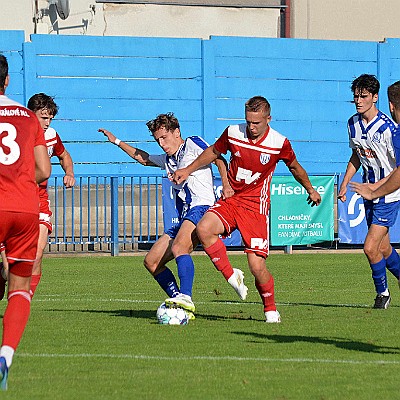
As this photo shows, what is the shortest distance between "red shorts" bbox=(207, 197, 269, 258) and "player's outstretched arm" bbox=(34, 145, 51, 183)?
3459 millimetres

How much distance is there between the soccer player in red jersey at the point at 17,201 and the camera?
7402 mm

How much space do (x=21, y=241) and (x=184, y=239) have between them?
156 inches

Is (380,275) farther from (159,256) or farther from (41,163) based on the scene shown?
(41,163)

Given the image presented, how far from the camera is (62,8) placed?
30141 millimetres

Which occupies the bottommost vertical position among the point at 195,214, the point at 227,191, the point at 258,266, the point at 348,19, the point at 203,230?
the point at 258,266

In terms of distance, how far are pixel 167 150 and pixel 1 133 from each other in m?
4.38

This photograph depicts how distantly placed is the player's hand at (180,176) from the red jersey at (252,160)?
392 mm

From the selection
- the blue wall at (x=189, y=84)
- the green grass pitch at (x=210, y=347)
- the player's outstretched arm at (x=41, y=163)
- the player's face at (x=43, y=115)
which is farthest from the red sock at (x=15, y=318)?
the blue wall at (x=189, y=84)

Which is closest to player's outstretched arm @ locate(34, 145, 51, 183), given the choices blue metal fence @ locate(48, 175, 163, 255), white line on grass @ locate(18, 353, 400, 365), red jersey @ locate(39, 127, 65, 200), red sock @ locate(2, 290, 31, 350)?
red sock @ locate(2, 290, 31, 350)

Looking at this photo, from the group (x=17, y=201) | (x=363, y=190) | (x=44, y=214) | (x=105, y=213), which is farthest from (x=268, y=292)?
(x=105, y=213)

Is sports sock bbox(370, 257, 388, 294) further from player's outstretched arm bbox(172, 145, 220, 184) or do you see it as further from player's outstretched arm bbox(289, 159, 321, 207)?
player's outstretched arm bbox(172, 145, 220, 184)

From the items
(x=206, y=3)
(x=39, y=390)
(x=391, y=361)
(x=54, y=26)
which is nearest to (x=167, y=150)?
(x=391, y=361)

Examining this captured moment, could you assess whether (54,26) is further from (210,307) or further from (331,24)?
(210,307)

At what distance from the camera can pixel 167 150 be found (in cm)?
1170
